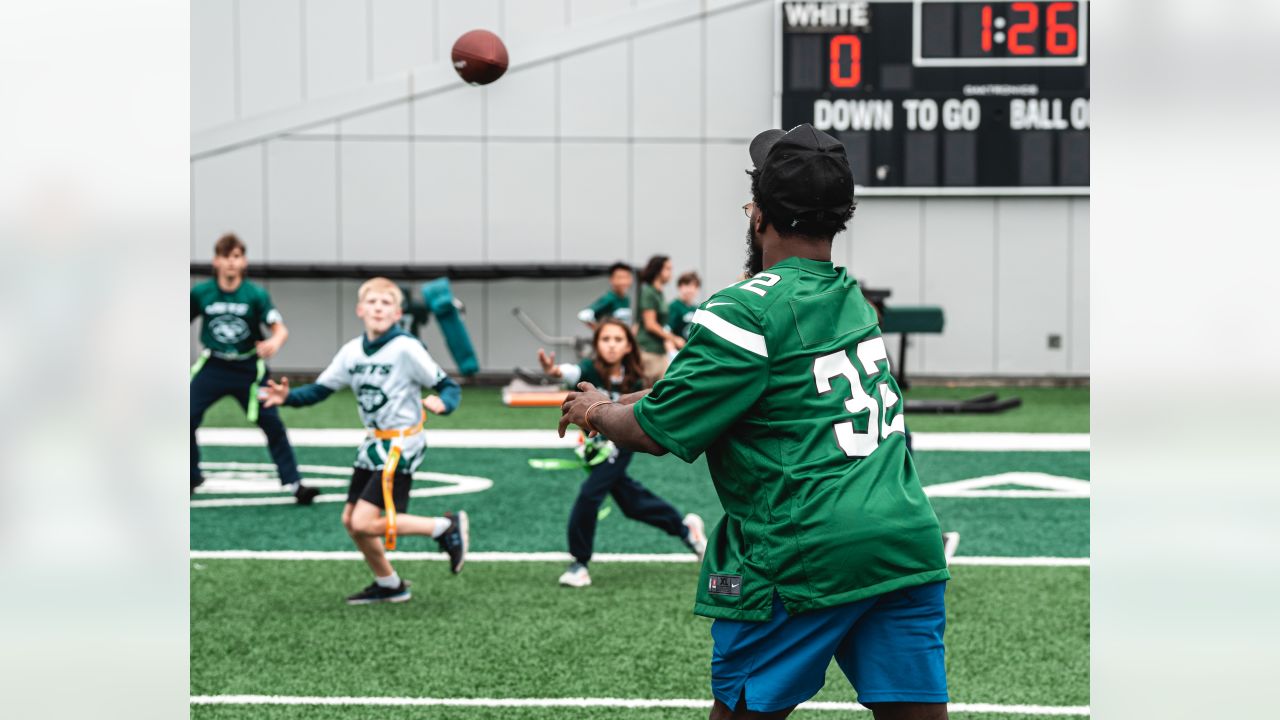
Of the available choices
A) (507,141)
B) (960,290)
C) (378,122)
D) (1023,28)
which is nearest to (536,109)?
(507,141)

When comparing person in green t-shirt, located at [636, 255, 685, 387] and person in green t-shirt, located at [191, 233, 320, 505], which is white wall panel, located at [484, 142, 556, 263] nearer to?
person in green t-shirt, located at [636, 255, 685, 387]

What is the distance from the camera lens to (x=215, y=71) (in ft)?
64.8

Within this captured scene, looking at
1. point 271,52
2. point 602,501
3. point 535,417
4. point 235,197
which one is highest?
point 271,52

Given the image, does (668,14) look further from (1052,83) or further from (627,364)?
(627,364)

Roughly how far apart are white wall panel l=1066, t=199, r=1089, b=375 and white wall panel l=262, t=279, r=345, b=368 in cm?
1019

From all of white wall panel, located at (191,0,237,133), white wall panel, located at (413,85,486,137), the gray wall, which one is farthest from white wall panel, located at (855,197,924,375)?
white wall panel, located at (191,0,237,133)

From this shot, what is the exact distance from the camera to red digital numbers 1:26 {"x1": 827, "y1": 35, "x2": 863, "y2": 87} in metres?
17.5

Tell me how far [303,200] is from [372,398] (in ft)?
44.9

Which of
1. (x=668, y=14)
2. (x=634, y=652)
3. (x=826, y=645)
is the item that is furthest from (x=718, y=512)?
(x=668, y=14)

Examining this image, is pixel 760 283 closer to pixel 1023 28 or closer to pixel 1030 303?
pixel 1023 28

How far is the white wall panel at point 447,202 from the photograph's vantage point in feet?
64.3

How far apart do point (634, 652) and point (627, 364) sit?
1.93 metres

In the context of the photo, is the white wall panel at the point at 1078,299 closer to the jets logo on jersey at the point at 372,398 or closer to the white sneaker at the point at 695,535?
the white sneaker at the point at 695,535
